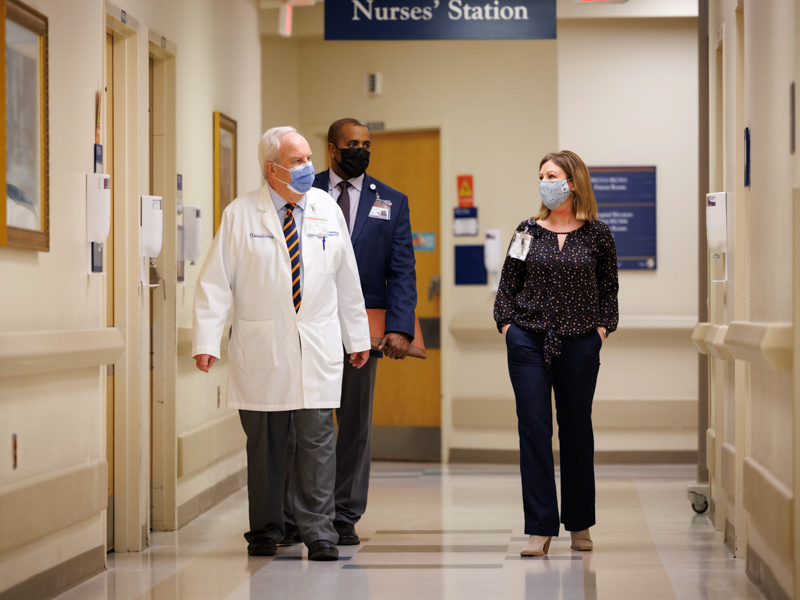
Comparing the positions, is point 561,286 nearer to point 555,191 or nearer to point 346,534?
point 555,191

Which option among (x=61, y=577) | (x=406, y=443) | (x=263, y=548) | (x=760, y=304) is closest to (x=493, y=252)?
(x=406, y=443)

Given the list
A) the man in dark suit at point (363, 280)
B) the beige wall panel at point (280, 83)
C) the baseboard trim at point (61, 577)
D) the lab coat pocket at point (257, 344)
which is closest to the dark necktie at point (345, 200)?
the man in dark suit at point (363, 280)

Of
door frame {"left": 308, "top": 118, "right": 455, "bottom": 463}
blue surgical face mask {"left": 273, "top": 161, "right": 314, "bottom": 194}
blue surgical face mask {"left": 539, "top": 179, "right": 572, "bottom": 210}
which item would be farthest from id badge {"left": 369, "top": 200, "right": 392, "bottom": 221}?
door frame {"left": 308, "top": 118, "right": 455, "bottom": 463}

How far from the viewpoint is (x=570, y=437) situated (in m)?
4.09

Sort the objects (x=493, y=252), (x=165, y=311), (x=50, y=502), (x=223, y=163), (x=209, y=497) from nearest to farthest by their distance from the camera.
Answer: (x=50, y=502), (x=165, y=311), (x=209, y=497), (x=223, y=163), (x=493, y=252)

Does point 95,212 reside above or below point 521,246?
above

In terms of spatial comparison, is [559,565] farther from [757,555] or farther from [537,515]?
[757,555]

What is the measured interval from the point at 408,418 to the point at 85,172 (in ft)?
13.8

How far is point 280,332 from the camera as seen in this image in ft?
13.1

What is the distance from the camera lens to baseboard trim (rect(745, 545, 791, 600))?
3.17 meters

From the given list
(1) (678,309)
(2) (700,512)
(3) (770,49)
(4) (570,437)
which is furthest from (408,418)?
(3) (770,49)

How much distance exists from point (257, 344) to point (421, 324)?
353 cm

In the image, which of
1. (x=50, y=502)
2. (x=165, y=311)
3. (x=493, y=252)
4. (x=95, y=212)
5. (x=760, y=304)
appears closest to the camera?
(x=50, y=502)

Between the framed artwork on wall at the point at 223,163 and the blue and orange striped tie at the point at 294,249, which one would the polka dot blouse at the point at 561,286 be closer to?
the blue and orange striped tie at the point at 294,249
